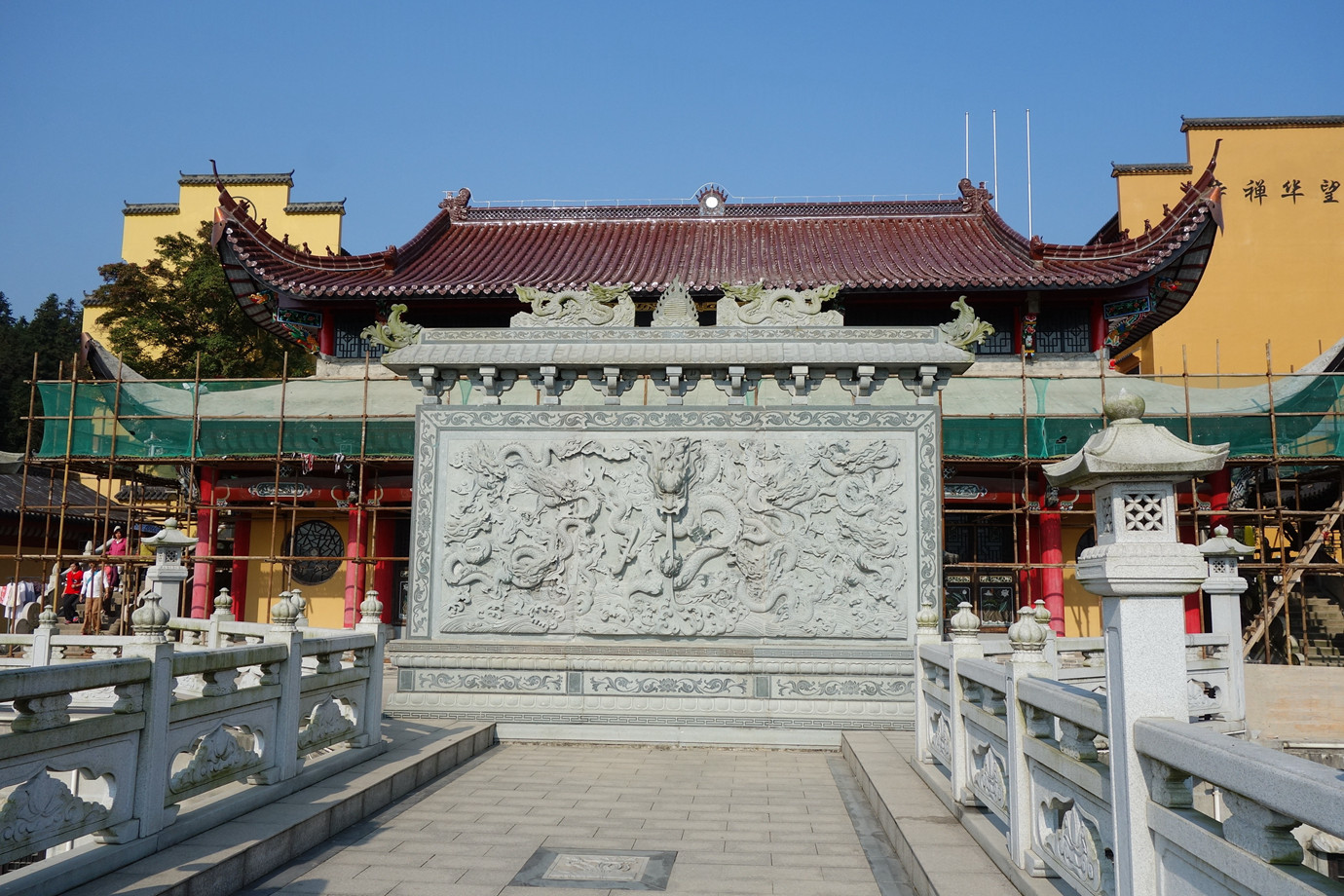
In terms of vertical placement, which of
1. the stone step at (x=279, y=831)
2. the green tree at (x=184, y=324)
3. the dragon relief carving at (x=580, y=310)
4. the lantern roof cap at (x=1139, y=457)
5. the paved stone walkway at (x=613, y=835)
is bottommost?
the paved stone walkway at (x=613, y=835)

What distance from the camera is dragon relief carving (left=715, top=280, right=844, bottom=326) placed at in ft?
33.6

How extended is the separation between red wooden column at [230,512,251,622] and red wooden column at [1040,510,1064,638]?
1293 cm

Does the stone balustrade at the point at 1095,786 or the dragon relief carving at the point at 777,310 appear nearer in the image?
the stone balustrade at the point at 1095,786

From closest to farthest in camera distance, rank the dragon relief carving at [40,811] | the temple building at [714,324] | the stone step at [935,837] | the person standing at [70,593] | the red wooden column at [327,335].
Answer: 1. the dragon relief carving at [40,811]
2. the stone step at [935,837]
3. the temple building at [714,324]
4. the red wooden column at [327,335]
5. the person standing at [70,593]

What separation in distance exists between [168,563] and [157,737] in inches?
303

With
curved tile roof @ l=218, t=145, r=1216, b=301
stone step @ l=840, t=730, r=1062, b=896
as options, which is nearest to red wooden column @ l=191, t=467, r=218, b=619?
curved tile roof @ l=218, t=145, r=1216, b=301

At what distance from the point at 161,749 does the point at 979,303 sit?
47.6ft

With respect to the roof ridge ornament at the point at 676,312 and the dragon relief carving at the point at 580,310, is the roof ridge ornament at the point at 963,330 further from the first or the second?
the dragon relief carving at the point at 580,310

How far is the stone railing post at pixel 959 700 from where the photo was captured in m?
5.92

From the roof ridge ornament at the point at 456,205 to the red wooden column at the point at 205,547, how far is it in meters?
7.50

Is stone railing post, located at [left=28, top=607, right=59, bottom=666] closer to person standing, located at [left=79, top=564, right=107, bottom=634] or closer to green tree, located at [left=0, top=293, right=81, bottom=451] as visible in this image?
person standing, located at [left=79, top=564, right=107, bottom=634]

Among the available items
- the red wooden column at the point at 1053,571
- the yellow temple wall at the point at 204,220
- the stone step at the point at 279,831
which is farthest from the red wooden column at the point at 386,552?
the yellow temple wall at the point at 204,220

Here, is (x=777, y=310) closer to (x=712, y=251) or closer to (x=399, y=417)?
(x=399, y=417)

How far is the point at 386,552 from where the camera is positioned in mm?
16547
